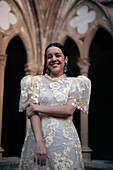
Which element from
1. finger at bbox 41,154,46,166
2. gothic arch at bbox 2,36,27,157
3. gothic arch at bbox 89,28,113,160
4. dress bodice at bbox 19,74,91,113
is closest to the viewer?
finger at bbox 41,154,46,166

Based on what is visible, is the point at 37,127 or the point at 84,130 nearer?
the point at 37,127

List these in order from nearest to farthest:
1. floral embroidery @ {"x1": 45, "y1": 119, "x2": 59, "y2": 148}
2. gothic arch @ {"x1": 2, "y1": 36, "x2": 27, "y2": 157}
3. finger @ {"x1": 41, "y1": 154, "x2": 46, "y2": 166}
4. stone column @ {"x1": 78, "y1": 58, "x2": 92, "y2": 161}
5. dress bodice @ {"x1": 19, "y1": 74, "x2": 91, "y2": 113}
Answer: finger @ {"x1": 41, "y1": 154, "x2": 46, "y2": 166} < floral embroidery @ {"x1": 45, "y1": 119, "x2": 59, "y2": 148} < dress bodice @ {"x1": 19, "y1": 74, "x2": 91, "y2": 113} < stone column @ {"x1": 78, "y1": 58, "x2": 92, "y2": 161} < gothic arch @ {"x1": 2, "y1": 36, "x2": 27, "y2": 157}

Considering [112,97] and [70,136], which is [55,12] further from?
[70,136]

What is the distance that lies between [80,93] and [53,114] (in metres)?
0.28

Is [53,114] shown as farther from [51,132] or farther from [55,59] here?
[55,59]

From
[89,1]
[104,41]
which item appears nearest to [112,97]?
[104,41]

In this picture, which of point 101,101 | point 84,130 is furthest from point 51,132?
point 101,101

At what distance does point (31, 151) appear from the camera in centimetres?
168

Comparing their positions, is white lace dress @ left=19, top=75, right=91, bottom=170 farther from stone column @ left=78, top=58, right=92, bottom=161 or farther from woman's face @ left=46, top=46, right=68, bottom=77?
stone column @ left=78, top=58, right=92, bottom=161

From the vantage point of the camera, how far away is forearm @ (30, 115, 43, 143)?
1585mm

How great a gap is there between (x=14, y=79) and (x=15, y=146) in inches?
73.1

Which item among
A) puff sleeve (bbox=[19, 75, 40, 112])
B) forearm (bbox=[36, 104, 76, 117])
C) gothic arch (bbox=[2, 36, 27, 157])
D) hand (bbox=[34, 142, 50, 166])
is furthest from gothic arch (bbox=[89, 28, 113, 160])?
hand (bbox=[34, 142, 50, 166])

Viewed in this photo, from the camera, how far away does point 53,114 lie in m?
1.67

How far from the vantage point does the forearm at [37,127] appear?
5.20ft
